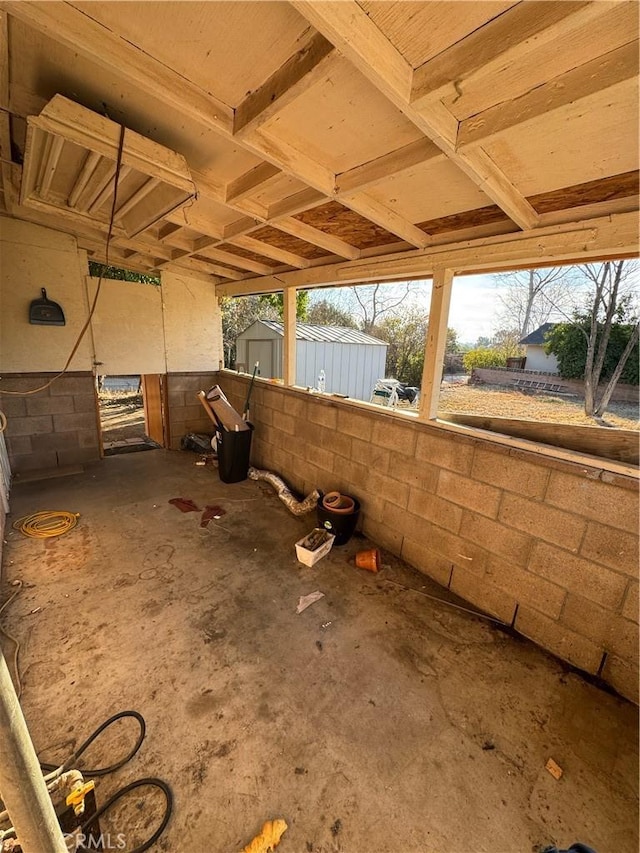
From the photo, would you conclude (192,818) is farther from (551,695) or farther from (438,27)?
(438,27)

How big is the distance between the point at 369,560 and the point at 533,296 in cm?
799

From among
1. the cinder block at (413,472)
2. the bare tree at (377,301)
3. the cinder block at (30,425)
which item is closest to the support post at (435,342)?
the cinder block at (413,472)

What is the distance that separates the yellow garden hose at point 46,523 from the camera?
2.91 meters

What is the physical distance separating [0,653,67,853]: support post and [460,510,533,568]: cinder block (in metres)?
2.32

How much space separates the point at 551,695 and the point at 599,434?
146cm

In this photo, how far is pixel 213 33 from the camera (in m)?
1.05

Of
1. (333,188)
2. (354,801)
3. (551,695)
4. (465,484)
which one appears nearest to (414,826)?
(354,801)

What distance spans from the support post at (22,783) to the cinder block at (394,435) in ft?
8.00

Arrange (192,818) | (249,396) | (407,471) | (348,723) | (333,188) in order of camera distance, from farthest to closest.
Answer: (249,396), (407,471), (333,188), (348,723), (192,818)

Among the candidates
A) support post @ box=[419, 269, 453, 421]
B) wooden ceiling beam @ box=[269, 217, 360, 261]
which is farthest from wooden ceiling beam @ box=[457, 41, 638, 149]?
wooden ceiling beam @ box=[269, 217, 360, 261]

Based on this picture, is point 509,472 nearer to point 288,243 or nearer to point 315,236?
point 315,236

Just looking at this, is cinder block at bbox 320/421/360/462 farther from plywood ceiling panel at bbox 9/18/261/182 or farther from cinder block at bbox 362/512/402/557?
plywood ceiling panel at bbox 9/18/261/182

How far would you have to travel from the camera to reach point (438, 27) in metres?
0.92

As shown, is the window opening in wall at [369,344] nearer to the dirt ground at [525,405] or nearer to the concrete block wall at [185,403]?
the dirt ground at [525,405]
